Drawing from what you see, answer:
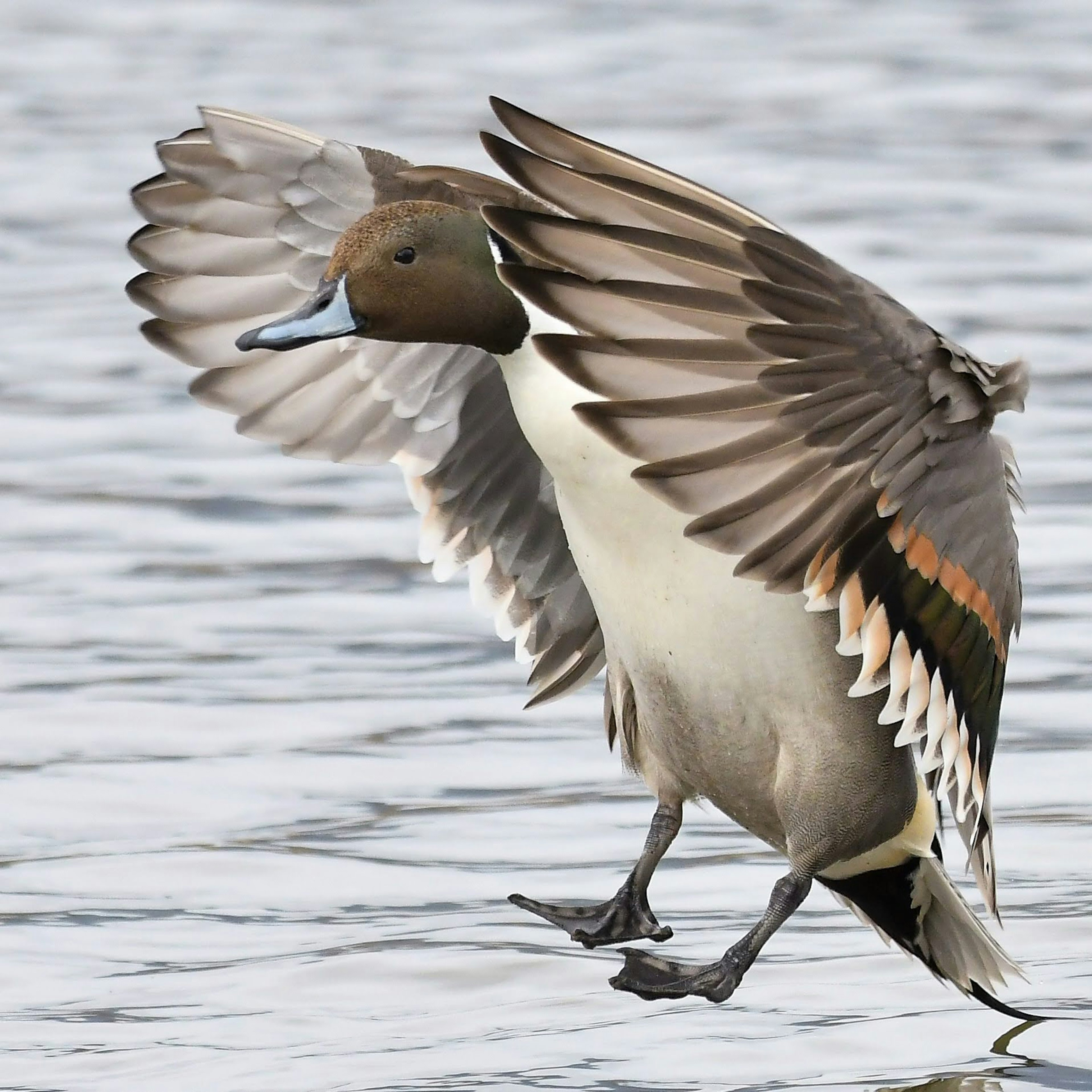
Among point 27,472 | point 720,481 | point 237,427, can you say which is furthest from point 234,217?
point 27,472

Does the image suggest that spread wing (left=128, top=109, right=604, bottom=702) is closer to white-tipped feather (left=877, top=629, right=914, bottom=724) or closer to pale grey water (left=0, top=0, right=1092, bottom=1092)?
pale grey water (left=0, top=0, right=1092, bottom=1092)

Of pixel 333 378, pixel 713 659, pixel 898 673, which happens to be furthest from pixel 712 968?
pixel 333 378

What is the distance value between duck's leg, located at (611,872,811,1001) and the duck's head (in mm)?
1278

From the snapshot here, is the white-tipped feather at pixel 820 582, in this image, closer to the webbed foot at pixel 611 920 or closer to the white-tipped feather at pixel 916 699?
the white-tipped feather at pixel 916 699

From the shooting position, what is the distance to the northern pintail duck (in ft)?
15.2

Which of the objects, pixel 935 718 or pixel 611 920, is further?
pixel 611 920

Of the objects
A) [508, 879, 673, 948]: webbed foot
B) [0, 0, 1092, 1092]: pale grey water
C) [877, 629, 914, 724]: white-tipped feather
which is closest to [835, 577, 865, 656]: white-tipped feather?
[877, 629, 914, 724]: white-tipped feather

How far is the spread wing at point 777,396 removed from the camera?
4562 mm

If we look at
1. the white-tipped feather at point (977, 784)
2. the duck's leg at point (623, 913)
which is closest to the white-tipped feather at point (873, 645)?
the white-tipped feather at point (977, 784)

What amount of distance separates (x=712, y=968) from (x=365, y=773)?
2.24 meters

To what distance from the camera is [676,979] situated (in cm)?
555

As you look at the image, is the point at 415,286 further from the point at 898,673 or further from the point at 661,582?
the point at 898,673

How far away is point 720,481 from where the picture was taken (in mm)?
4641

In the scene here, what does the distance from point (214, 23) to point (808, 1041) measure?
15.5m
